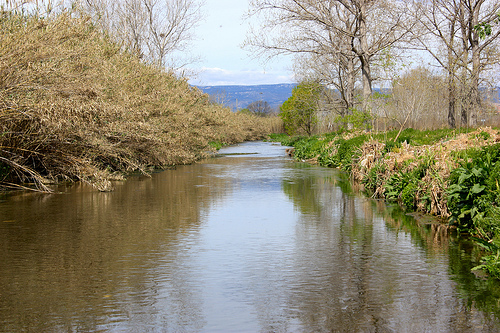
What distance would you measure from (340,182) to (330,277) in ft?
39.5

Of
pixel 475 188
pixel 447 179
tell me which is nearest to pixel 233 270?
A: pixel 475 188

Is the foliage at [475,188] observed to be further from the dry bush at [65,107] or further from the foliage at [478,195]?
the dry bush at [65,107]

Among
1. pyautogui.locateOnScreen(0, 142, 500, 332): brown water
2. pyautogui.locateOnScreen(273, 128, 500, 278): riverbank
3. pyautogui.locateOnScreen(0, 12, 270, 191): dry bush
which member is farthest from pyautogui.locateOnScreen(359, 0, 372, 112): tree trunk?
pyautogui.locateOnScreen(0, 142, 500, 332): brown water

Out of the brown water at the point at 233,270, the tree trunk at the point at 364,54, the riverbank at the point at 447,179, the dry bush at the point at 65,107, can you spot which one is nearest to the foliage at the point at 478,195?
the riverbank at the point at 447,179

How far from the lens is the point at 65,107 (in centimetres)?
1277

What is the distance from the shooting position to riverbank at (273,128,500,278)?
8.37 meters

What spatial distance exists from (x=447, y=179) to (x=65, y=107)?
8.59m

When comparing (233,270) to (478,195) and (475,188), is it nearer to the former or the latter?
(475,188)

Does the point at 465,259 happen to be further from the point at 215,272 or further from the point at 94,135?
the point at 94,135

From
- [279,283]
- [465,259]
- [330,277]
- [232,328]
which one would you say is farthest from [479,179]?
[232,328]

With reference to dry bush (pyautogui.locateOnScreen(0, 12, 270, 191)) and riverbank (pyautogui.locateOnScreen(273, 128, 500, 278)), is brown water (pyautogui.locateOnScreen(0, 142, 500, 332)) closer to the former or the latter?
riverbank (pyautogui.locateOnScreen(273, 128, 500, 278))

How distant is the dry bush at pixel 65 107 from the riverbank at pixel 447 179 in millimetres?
7386

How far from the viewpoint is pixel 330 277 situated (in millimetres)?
6723

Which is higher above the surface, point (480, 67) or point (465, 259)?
point (480, 67)
